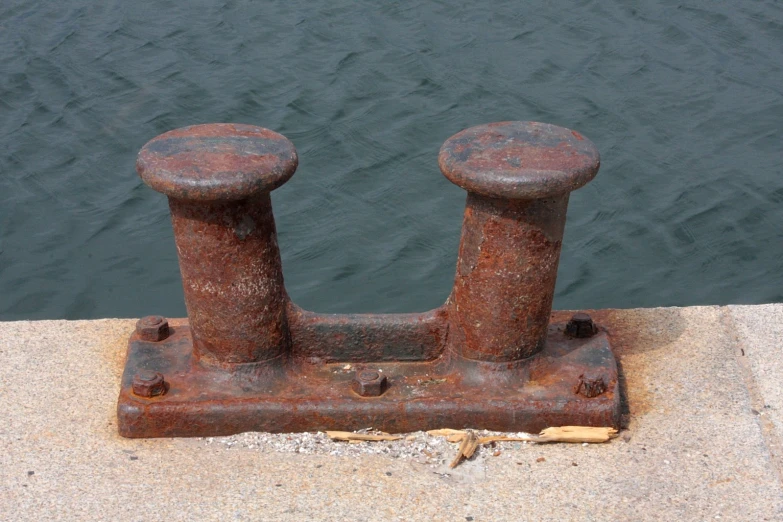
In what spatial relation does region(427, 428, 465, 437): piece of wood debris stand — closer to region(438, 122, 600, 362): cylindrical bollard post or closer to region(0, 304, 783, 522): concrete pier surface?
region(0, 304, 783, 522): concrete pier surface

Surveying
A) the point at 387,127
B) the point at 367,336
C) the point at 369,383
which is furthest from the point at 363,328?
the point at 387,127

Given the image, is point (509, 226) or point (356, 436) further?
point (356, 436)

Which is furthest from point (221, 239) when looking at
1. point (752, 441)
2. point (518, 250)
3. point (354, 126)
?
point (354, 126)

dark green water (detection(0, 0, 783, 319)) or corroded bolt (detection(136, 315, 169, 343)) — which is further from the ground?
corroded bolt (detection(136, 315, 169, 343))

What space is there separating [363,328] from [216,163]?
801 millimetres

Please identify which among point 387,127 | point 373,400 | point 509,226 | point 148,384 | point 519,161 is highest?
point 519,161

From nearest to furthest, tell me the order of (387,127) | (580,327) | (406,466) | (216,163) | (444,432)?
(216,163)
(406,466)
(444,432)
(580,327)
(387,127)

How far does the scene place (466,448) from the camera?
338cm

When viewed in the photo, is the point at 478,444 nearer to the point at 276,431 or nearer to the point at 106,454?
the point at 276,431

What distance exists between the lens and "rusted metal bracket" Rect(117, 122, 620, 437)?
3.26m

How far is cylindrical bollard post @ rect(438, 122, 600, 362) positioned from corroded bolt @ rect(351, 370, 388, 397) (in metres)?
0.29

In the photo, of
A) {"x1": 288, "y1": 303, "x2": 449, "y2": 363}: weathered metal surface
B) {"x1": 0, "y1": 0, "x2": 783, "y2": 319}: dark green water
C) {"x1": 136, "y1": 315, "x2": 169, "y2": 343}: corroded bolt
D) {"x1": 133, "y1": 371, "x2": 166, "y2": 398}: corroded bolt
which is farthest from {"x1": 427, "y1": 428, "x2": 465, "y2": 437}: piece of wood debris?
{"x1": 0, "y1": 0, "x2": 783, "y2": 319}: dark green water

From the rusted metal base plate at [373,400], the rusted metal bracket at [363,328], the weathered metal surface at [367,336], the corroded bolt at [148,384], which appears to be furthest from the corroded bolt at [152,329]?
the weathered metal surface at [367,336]

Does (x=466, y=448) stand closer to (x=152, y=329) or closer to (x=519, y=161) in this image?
(x=519, y=161)
